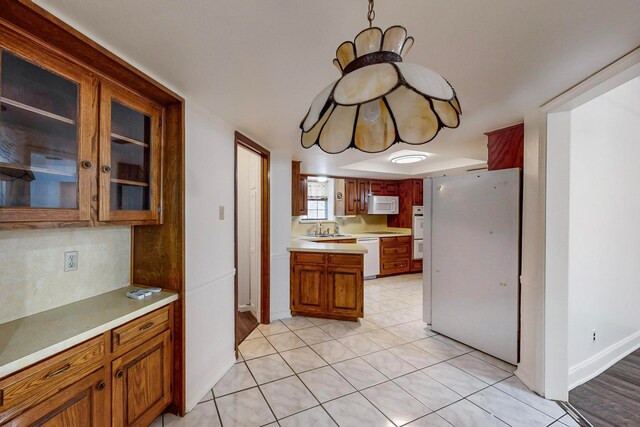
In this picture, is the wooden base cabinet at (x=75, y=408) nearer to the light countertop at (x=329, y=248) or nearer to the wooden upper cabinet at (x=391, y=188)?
the light countertop at (x=329, y=248)

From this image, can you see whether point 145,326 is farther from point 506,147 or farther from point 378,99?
point 506,147

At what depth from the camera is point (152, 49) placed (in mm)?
1297

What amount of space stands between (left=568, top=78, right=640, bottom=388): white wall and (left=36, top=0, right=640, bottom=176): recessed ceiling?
3.13 ft

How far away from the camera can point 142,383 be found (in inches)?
59.8

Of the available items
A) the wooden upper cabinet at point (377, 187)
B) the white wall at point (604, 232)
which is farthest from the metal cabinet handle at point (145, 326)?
the wooden upper cabinet at point (377, 187)

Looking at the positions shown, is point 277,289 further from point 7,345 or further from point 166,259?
point 7,345

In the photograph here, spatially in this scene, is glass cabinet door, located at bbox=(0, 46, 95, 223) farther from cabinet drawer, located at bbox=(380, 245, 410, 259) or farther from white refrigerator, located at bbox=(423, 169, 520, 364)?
cabinet drawer, located at bbox=(380, 245, 410, 259)

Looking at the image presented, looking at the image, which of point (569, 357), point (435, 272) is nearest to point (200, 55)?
point (435, 272)

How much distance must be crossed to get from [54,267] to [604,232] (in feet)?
13.7

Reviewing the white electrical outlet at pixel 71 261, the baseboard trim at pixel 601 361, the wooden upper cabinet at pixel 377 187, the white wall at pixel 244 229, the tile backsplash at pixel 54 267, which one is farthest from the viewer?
the wooden upper cabinet at pixel 377 187

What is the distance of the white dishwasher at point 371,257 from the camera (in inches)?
210

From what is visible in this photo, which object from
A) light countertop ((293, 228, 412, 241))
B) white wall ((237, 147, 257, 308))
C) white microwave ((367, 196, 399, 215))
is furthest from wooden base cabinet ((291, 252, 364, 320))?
white microwave ((367, 196, 399, 215))

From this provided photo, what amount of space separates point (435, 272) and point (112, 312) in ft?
A: 9.54

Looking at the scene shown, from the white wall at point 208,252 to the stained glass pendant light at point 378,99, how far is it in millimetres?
1339
